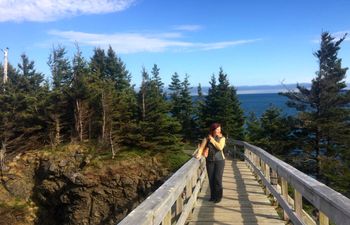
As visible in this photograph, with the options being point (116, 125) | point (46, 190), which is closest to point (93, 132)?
point (116, 125)

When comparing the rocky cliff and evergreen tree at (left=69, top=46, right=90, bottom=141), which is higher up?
evergreen tree at (left=69, top=46, right=90, bottom=141)

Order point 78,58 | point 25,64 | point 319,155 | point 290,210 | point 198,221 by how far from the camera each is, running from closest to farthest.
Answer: point 290,210 → point 198,221 → point 319,155 → point 78,58 → point 25,64

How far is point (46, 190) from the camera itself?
31.3m

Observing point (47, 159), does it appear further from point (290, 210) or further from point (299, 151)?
point (290, 210)

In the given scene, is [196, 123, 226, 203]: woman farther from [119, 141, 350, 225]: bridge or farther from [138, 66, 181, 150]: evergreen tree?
[138, 66, 181, 150]: evergreen tree

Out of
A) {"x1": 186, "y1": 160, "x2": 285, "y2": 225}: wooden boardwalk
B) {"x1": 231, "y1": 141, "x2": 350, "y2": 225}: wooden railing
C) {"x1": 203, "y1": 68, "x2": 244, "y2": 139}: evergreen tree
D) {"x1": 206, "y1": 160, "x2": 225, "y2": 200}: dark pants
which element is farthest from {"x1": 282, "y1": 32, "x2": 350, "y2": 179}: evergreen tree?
{"x1": 231, "y1": 141, "x2": 350, "y2": 225}: wooden railing

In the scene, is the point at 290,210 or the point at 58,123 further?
the point at 58,123

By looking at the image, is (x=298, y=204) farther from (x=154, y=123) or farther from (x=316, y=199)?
(x=154, y=123)

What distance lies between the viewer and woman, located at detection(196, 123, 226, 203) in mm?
8984

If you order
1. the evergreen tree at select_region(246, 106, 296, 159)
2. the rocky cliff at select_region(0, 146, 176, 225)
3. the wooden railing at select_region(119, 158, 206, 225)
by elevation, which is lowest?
the rocky cliff at select_region(0, 146, 176, 225)

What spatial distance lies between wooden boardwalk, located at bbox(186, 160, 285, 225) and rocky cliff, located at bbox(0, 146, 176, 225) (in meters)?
18.5

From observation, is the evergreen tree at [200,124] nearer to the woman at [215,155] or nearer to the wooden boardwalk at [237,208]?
the wooden boardwalk at [237,208]

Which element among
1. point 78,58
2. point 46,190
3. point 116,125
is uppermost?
point 78,58

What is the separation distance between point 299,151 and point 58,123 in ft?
68.3
